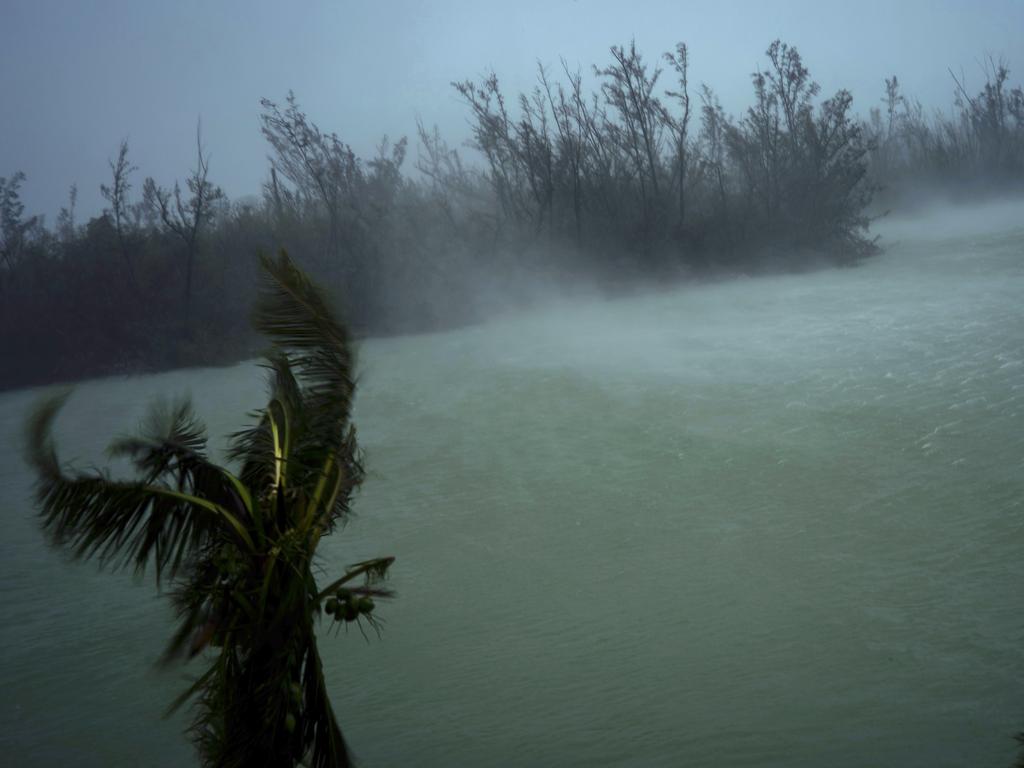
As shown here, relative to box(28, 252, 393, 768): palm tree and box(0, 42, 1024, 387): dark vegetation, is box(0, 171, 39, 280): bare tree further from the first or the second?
box(28, 252, 393, 768): palm tree

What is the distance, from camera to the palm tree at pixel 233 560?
3.59 metres

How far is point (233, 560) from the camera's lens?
3.64 m

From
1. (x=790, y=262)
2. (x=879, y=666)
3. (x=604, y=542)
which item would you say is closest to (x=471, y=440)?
(x=604, y=542)

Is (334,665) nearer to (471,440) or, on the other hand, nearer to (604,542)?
(604,542)

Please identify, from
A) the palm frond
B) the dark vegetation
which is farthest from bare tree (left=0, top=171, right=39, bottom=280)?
the palm frond

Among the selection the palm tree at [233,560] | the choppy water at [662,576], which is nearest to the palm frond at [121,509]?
the palm tree at [233,560]

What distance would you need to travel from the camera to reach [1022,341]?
37.5ft

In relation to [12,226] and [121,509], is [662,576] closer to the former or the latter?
[121,509]

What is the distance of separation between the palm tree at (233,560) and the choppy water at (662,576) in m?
1.31

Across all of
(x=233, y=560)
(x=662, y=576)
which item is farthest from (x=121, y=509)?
(x=662, y=576)

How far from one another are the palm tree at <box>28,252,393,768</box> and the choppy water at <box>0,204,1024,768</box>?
1.31 m

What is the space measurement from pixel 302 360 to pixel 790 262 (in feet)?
67.2

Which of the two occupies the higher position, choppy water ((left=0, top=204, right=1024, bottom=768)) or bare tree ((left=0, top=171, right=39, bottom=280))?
bare tree ((left=0, top=171, right=39, bottom=280))

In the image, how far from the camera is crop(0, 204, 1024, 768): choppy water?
4875 millimetres
